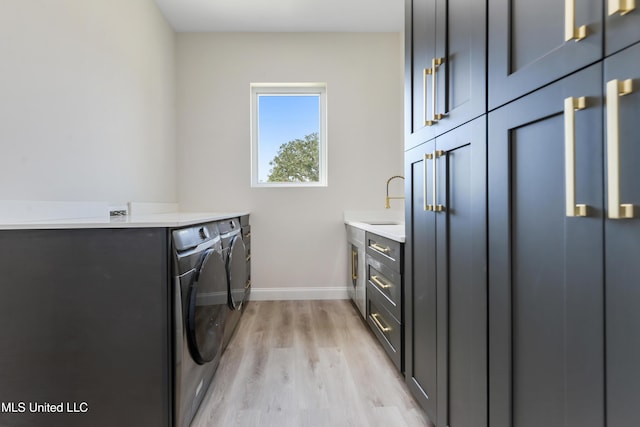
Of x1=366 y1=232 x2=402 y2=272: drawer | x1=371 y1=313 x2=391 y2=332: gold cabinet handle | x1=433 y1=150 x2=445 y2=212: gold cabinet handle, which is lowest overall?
x1=371 y1=313 x2=391 y2=332: gold cabinet handle

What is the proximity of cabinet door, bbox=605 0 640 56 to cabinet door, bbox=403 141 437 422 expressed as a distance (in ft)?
2.58

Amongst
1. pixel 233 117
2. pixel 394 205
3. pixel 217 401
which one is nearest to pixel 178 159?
pixel 233 117

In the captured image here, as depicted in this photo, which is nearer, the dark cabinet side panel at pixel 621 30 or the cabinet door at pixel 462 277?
the dark cabinet side panel at pixel 621 30

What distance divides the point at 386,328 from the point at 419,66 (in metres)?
1.44

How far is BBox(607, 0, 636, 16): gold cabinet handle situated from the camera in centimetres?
55

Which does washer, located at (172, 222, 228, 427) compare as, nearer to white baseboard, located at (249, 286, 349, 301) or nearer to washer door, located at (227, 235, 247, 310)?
washer door, located at (227, 235, 247, 310)

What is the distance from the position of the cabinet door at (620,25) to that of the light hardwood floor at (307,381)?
153 centimetres

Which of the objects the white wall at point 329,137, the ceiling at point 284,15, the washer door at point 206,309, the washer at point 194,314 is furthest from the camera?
the white wall at point 329,137

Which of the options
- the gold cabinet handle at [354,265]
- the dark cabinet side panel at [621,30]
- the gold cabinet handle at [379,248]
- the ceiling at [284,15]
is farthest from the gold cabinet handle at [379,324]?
the ceiling at [284,15]

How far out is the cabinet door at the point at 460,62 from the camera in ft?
3.33

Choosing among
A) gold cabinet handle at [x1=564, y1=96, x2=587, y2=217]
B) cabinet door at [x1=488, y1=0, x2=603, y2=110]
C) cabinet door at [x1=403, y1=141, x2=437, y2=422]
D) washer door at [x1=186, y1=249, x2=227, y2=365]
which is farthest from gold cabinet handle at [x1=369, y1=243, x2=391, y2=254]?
gold cabinet handle at [x1=564, y1=96, x2=587, y2=217]

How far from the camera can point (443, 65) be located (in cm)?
127

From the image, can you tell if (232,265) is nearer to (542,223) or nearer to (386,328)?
(386,328)

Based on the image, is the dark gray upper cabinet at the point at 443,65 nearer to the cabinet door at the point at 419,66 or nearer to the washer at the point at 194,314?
the cabinet door at the point at 419,66
